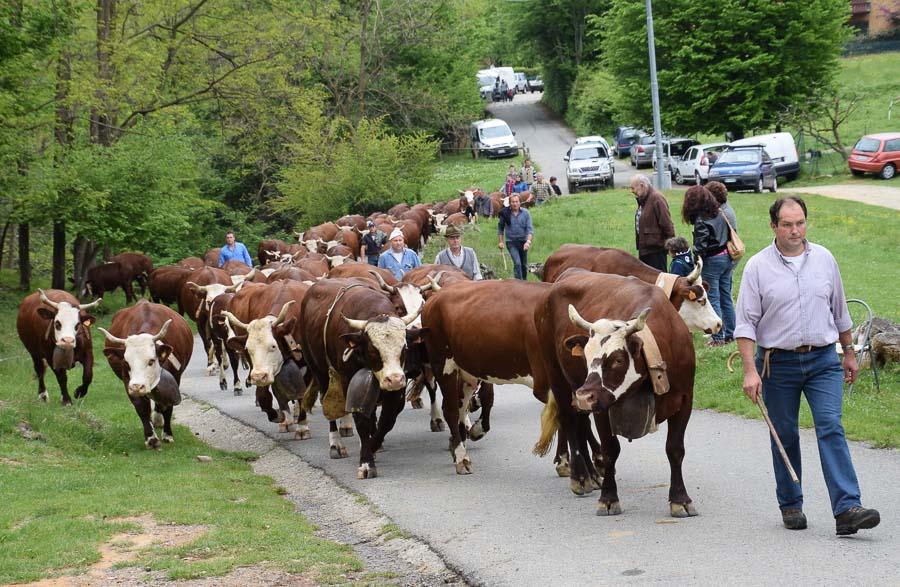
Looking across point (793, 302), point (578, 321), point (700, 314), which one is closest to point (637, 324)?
point (578, 321)

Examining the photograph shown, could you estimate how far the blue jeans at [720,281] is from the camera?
1557 centimetres

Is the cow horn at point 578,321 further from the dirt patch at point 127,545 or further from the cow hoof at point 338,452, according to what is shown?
the cow hoof at point 338,452

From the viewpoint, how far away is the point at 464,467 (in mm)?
10992

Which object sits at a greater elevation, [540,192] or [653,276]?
[540,192]

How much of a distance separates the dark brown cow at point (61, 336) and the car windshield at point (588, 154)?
32.8 m

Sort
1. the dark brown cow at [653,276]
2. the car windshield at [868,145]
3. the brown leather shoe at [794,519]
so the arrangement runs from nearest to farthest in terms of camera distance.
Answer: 1. the brown leather shoe at [794,519]
2. the dark brown cow at [653,276]
3. the car windshield at [868,145]

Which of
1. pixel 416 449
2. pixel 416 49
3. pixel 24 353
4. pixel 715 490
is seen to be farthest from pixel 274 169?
pixel 715 490

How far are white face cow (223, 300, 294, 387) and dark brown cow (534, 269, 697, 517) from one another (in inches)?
195

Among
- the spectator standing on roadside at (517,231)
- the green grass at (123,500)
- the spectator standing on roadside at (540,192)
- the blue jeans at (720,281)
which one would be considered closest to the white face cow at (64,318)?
the green grass at (123,500)

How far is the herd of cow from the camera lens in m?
8.30

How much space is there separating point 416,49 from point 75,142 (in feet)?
106

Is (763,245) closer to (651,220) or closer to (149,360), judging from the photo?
(651,220)

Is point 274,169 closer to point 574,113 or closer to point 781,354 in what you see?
point 574,113

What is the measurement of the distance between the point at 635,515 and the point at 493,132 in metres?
58.5
